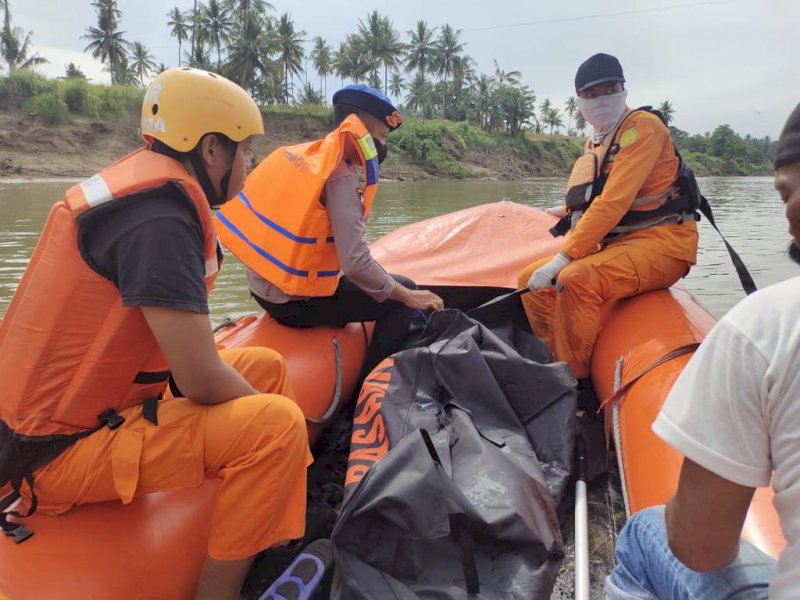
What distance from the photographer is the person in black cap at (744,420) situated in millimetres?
748

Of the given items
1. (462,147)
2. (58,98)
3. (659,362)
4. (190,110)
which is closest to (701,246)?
(659,362)

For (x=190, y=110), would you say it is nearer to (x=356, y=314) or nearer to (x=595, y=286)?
(x=356, y=314)

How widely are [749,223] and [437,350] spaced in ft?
44.3

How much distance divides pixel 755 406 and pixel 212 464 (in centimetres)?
129

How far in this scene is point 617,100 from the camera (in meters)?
3.22

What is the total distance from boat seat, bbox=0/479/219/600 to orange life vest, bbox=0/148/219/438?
0.24 m

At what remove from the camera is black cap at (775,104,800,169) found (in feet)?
Answer: 2.60

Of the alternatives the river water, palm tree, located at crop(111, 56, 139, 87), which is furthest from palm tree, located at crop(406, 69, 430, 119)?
the river water

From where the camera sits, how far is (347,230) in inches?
105

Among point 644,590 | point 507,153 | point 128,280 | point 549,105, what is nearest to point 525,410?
point 644,590

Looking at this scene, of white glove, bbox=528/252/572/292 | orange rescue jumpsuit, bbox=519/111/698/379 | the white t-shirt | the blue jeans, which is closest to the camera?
the white t-shirt

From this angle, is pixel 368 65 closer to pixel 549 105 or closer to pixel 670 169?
pixel 549 105

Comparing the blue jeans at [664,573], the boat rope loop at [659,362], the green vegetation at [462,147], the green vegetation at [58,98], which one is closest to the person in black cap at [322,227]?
the boat rope loop at [659,362]

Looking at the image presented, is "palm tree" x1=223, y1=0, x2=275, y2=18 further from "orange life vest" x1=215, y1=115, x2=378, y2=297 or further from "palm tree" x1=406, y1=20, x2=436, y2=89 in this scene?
"orange life vest" x1=215, y1=115, x2=378, y2=297
